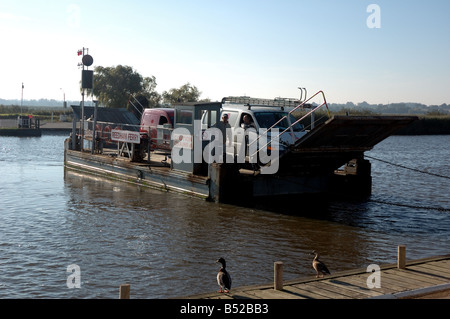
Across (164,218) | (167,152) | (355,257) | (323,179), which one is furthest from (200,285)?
(167,152)

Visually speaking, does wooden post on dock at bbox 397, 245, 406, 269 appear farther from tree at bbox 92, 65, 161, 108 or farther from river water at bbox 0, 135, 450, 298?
tree at bbox 92, 65, 161, 108

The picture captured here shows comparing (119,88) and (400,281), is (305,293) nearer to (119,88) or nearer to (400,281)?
(400,281)

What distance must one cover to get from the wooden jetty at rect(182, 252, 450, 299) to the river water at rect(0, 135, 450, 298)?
170 centimetres

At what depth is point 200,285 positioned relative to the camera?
10805 mm

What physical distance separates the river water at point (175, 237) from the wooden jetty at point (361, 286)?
66.8 inches

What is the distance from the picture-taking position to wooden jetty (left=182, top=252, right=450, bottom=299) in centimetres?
880

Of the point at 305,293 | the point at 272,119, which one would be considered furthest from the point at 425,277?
the point at 272,119

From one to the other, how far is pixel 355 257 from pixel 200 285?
4161 millimetres

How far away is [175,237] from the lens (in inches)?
588

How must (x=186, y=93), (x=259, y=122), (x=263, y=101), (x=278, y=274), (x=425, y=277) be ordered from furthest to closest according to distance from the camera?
(x=186, y=93) < (x=263, y=101) < (x=259, y=122) < (x=425, y=277) < (x=278, y=274)

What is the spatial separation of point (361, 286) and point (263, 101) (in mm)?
11988

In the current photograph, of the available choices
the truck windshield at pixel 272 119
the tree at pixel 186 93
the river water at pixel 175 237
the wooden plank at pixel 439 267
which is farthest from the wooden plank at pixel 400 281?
the tree at pixel 186 93

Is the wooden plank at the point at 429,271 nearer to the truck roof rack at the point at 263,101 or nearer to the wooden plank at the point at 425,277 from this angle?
the wooden plank at the point at 425,277
